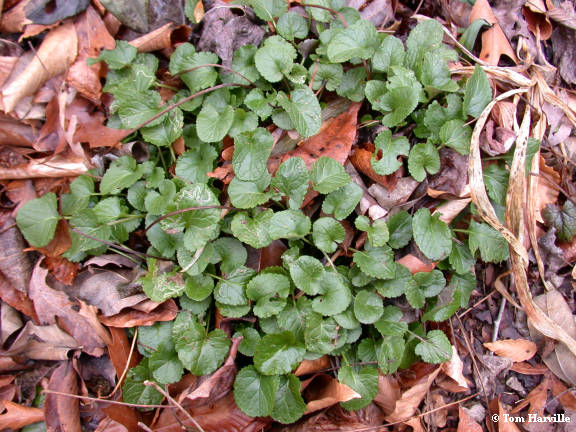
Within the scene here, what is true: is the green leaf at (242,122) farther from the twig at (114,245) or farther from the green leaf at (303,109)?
the twig at (114,245)

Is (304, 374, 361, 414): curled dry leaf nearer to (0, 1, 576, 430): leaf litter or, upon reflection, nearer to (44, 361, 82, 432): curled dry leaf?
(0, 1, 576, 430): leaf litter

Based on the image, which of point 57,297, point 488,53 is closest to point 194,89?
point 57,297

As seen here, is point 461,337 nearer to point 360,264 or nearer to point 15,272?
point 360,264

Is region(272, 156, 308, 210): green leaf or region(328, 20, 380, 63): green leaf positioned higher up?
region(328, 20, 380, 63): green leaf

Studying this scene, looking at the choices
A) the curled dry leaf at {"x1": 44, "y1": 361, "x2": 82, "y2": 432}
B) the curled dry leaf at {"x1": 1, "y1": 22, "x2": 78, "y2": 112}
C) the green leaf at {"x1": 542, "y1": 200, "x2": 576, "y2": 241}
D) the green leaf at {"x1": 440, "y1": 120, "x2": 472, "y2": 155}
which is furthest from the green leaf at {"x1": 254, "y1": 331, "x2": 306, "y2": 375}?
the curled dry leaf at {"x1": 1, "y1": 22, "x2": 78, "y2": 112}

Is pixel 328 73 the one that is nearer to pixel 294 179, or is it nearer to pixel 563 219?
pixel 294 179

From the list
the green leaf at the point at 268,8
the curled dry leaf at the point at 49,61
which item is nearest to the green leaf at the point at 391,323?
the green leaf at the point at 268,8

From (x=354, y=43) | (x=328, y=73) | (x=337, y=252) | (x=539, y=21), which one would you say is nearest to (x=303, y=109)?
(x=328, y=73)
